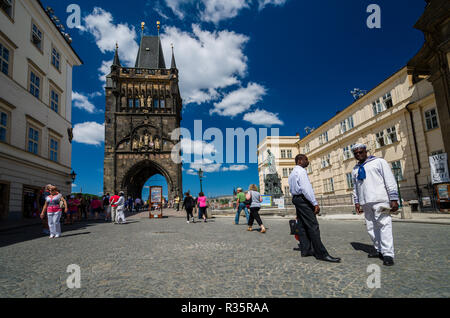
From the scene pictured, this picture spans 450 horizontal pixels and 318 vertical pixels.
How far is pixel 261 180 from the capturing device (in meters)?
49.3

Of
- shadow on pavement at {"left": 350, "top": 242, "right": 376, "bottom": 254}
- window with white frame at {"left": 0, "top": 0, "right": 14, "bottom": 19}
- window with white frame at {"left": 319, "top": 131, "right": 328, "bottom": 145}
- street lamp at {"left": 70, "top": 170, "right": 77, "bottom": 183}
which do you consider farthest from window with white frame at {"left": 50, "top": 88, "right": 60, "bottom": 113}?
window with white frame at {"left": 319, "top": 131, "right": 328, "bottom": 145}

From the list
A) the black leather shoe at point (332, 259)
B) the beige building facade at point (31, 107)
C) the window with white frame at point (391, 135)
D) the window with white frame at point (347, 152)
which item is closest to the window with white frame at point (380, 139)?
the window with white frame at point (391, 135)

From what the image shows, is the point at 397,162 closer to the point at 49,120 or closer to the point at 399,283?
the point at 399,283

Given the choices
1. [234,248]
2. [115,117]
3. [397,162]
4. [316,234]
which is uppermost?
[115,117]

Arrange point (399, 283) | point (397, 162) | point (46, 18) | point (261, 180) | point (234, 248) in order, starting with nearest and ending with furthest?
1. point (399, 283)
2. point (234, 248)
3. point (46, 18)
4. point (397, 162)
5. point (261, 180)

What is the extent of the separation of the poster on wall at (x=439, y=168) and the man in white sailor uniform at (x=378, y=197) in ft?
49.6

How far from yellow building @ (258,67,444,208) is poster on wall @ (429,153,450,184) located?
887 millimetres

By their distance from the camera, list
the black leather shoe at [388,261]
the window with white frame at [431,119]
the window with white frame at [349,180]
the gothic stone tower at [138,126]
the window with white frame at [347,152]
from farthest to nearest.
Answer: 1. the gothic stone tower at [138,126]
2. the window with white frame at [347,152]
3. the window with white frame at [349,180]
4. the window with white frame at [431,119]
5. the black leather shoe at [388,261]

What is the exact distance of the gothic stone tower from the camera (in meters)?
35.9

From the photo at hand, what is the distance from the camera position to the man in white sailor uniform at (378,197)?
12.1ft

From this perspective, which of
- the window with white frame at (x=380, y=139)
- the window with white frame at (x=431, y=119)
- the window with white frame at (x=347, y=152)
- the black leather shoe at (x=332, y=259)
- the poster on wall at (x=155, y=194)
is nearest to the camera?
the black leather shoe at (x=332, y=259)

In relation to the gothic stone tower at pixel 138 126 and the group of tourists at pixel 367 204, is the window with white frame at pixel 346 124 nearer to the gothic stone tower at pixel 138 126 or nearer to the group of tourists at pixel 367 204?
the gothic stone tower at pixel 138 126

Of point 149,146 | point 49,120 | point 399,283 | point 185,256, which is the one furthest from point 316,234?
point 149,146
